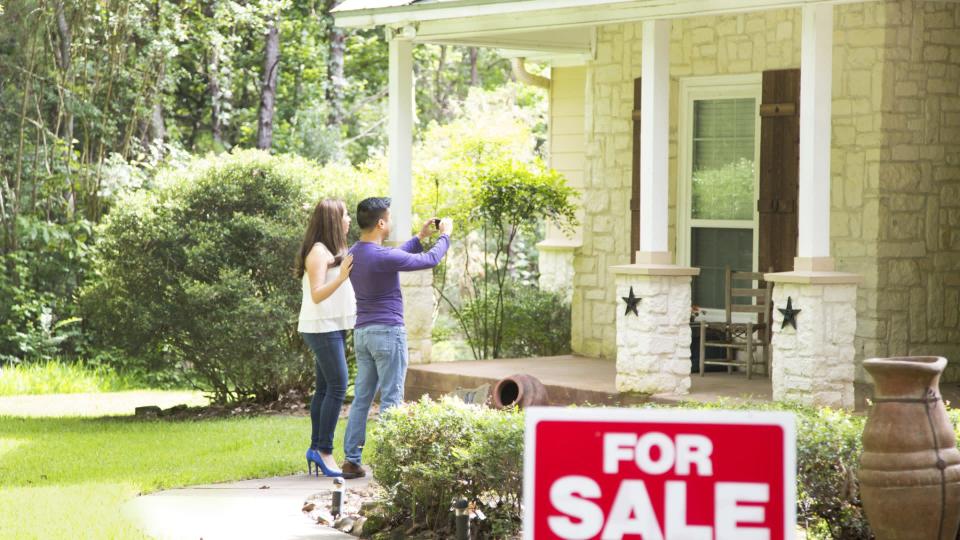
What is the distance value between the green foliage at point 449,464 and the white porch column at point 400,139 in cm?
478

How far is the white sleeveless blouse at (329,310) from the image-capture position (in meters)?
8.37

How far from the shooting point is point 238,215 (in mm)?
11961

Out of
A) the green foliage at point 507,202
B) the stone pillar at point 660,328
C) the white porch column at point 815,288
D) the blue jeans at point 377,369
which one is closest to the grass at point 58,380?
the green foliage at point 507,202

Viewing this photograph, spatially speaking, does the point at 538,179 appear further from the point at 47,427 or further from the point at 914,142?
the point at 47,427

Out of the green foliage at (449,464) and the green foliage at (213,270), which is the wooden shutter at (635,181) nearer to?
the green foliage at (213,270)

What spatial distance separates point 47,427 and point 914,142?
7253 mm

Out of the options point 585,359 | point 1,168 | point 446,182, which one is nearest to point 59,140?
point 1,168

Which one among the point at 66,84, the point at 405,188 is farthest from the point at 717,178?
the point at 66,84

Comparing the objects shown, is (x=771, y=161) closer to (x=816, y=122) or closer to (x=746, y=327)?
(x=746, y=327)

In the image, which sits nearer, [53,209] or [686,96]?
[686,96]

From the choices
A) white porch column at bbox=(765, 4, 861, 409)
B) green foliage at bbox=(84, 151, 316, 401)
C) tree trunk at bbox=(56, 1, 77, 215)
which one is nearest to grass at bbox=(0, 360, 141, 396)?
tree trunk at bbox=(56, 1, 77, 215)

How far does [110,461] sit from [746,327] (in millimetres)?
4858

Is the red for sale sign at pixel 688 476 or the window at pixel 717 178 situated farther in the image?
the window at pixel 717 178

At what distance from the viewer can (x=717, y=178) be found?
11.9 meters
